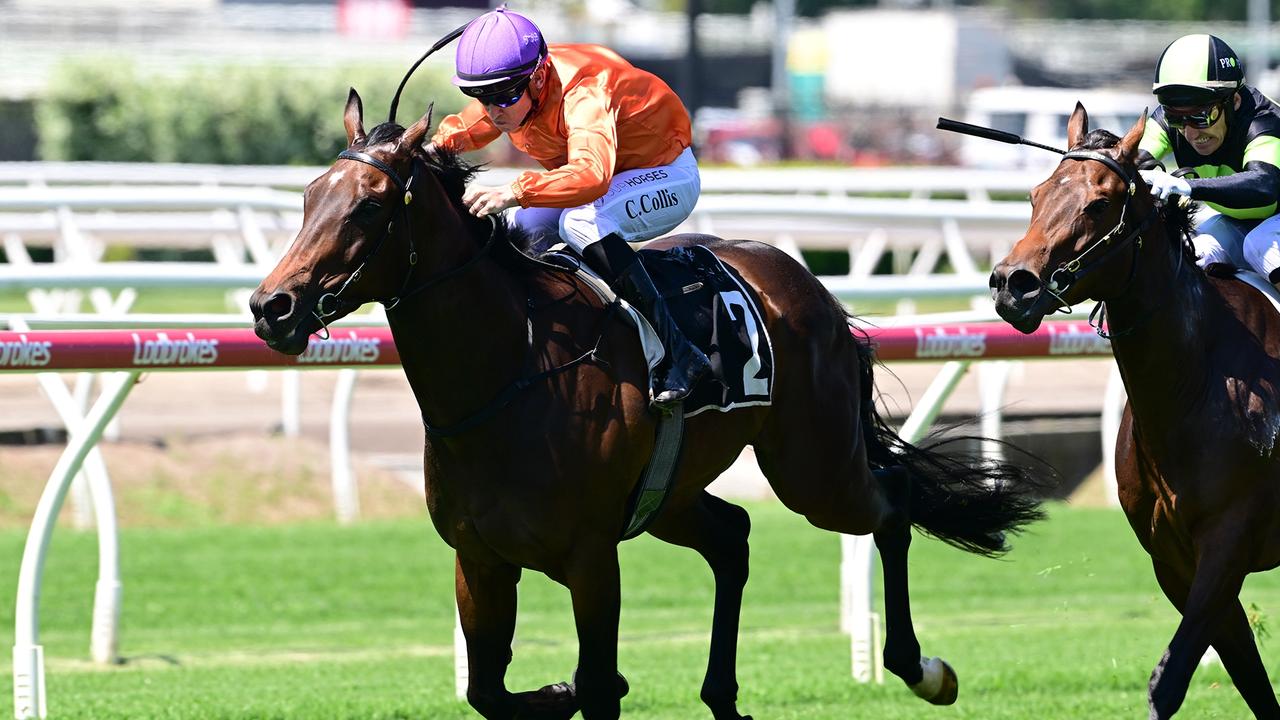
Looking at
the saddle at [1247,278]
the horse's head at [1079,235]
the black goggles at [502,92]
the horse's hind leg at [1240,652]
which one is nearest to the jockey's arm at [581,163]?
the black goggles at [502,92]

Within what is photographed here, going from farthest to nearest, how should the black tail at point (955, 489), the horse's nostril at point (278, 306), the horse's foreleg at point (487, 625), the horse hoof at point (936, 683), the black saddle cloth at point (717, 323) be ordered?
the black tail at point (955, 489) → the horse hoof at point (936, 683) → the black saddle cloth at point (717, 323) → the horse's foreleg at point (487, 625) → the horse's nostril at point (278, 306)

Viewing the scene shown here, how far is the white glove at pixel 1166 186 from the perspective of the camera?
496 centimetres

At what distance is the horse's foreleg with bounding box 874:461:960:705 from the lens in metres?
5.71

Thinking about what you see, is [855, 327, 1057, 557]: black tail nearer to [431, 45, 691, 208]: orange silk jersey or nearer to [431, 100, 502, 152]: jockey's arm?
[431, 45, 691, 208]: orange silk jersey

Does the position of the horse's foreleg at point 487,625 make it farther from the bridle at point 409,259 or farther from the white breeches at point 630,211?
the white breeches at point 630,211

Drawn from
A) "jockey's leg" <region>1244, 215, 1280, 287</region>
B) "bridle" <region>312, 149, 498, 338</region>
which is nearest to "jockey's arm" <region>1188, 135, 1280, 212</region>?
"jockey's leg" <region>1244, 215, 1280, 287</region>

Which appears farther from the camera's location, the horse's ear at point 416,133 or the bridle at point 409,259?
the horse's ear at point 416,133

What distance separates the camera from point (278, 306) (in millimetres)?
4180

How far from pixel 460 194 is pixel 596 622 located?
1.14m

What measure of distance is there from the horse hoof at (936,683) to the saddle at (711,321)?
1.03 metres

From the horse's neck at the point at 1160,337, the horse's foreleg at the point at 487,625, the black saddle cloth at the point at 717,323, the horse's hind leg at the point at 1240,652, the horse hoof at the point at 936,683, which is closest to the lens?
the horse's foreleg at the point at 487,625

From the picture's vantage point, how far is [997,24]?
48.2 m

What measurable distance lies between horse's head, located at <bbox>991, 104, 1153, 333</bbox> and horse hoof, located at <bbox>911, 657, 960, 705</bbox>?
138 cm

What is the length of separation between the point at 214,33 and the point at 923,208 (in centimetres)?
3469
